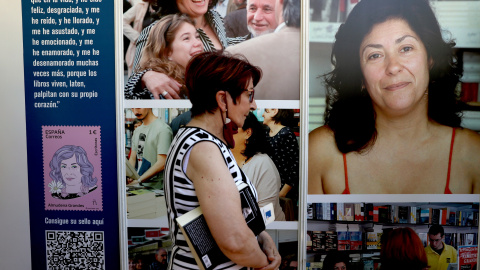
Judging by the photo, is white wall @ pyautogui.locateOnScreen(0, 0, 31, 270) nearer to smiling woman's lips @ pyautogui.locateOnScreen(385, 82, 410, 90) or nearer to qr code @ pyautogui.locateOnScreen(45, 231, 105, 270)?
qr code @ pyautogui.locateOnScreen(45, 231, 105, 270)

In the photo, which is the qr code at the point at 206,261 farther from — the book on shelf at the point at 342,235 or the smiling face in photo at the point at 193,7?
the smiling face in photo at the point at 193,7

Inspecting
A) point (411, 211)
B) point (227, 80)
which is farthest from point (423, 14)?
point (227, 80)

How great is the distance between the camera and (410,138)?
8.63 ft

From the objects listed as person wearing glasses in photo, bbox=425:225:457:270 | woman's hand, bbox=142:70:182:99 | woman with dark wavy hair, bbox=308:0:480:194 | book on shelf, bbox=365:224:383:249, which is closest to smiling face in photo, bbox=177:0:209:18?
woman's hand, bbox=142:70:182:99

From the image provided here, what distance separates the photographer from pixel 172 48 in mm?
2551

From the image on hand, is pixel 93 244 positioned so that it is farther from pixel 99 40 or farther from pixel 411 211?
pixel 411 211

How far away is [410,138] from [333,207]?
69 centimetres

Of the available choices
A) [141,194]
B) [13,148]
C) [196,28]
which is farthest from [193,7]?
[13,148]

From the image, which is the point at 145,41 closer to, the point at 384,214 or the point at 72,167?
the point at 72,167

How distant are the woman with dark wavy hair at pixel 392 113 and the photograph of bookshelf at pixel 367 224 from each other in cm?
12

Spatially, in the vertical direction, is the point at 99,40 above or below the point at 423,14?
below

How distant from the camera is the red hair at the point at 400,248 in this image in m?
2.69

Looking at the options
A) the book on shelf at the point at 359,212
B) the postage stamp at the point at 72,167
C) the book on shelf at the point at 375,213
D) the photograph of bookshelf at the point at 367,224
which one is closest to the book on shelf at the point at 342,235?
the photograph of bookshelf at the point at 367,224

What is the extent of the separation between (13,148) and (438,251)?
2963 millimetres
